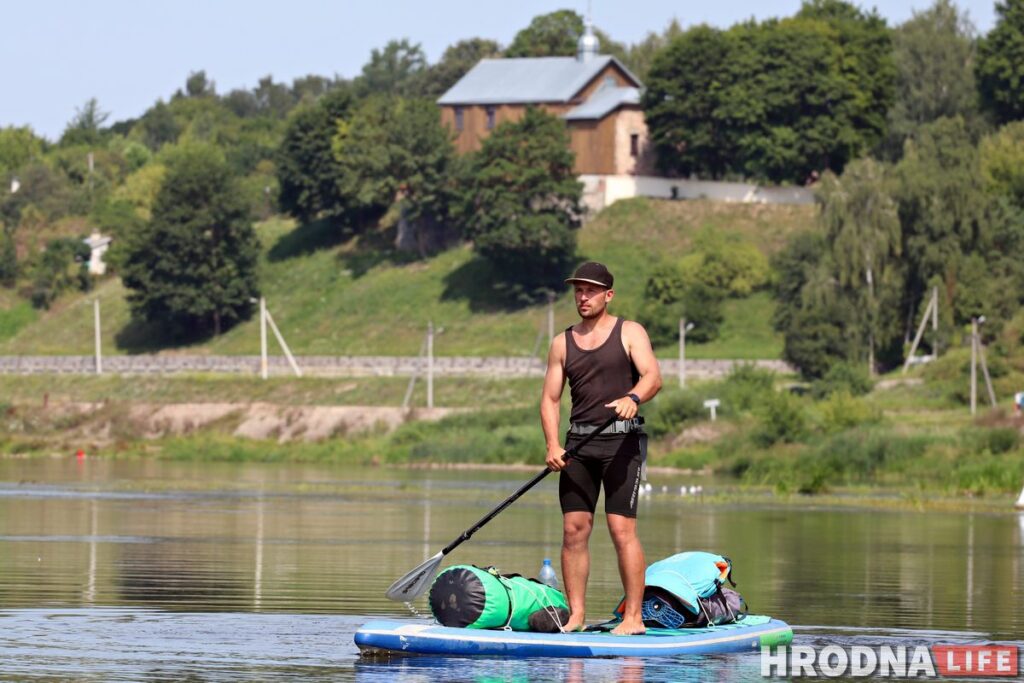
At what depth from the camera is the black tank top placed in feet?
50.9

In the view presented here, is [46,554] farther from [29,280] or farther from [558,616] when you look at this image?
[29,280]

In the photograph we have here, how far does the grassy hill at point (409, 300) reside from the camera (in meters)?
111

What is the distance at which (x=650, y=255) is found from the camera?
115 metres

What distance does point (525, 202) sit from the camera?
376ft

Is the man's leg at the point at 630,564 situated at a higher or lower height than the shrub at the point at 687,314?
lower

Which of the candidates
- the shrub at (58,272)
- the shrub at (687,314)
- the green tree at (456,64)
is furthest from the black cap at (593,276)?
the green tree at (456,64)

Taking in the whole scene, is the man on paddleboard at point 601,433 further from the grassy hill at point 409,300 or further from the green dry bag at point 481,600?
the grassy hill at point 409,300

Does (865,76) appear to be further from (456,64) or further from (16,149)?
(16,149)

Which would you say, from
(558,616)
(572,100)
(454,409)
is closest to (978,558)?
(558,616)

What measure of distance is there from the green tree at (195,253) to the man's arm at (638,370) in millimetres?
104200

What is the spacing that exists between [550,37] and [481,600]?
131m

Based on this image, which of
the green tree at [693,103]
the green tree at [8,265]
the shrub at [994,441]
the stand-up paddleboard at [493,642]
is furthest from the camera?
the green tree at [8,265]

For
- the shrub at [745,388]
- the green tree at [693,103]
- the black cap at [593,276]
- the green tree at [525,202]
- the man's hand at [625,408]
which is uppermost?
the green tree at [693,103]

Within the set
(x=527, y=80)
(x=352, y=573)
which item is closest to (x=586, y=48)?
(x=527, y=80)
